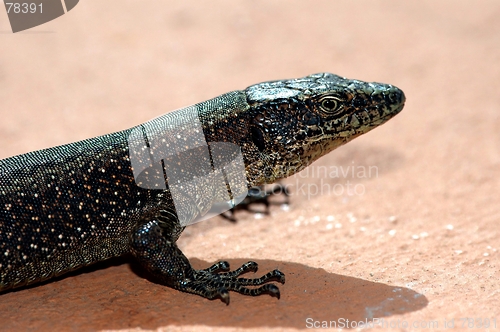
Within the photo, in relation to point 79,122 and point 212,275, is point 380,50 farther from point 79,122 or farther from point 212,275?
point 212,275

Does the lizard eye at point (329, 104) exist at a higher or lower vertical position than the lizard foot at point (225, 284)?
higher

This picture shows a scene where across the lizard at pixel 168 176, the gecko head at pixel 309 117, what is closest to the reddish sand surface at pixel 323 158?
the lizard at pixel 168 176

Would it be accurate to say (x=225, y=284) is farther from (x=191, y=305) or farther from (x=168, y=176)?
(x=168, y=176)

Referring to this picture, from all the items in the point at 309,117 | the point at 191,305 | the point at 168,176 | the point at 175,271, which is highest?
the point at 309,117

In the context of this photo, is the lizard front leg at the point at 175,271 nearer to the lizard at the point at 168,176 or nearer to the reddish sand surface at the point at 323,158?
the lizard at the point at 168,176

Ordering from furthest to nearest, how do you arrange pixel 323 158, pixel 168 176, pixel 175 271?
1. pixel 323 158
2. pixel 168 176
3. pixel 175 271

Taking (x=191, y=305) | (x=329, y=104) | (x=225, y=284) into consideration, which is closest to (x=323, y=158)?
(x=329, y=104)

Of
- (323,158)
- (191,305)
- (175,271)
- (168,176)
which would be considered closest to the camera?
(191,305)
